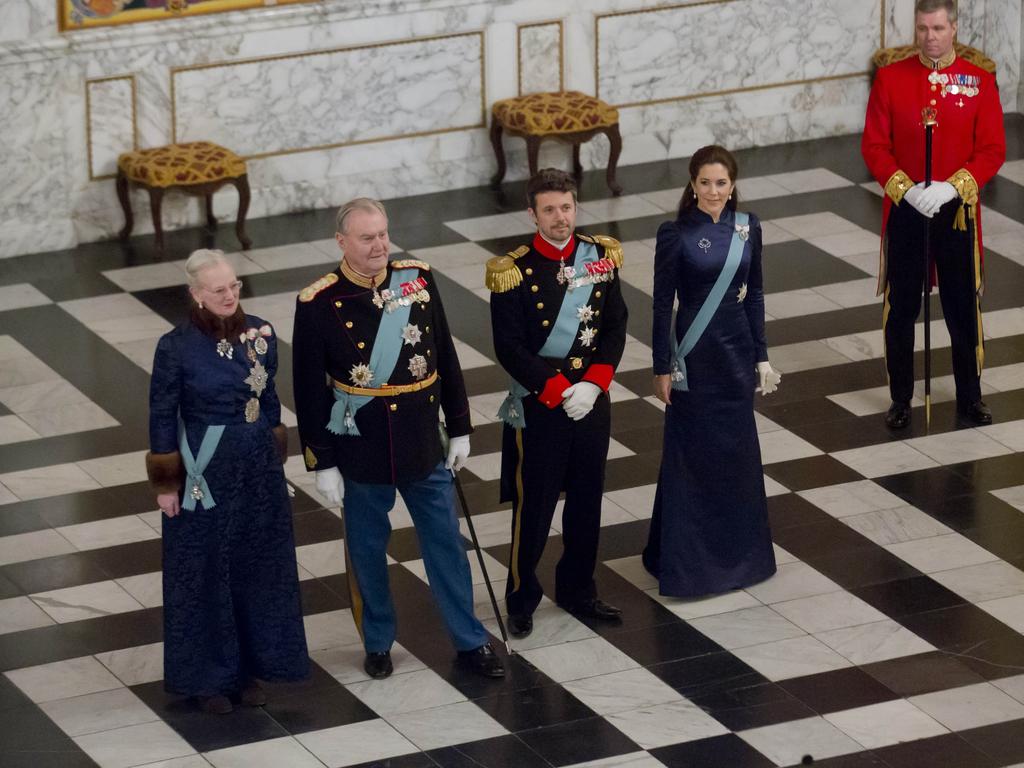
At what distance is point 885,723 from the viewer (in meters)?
6.47

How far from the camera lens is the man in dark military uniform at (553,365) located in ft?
22.1

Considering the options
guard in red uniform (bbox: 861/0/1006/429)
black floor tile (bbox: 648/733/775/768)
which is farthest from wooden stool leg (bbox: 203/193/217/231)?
black floor tile (bbox: 648/733/775/768)

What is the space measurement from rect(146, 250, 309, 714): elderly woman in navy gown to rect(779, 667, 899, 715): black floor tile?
4.84 feet

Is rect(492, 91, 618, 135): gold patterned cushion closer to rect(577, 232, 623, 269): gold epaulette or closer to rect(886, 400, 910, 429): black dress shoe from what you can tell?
rect(886, 400, 910, 429): black dress shoe

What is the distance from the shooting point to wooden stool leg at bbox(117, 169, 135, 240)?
A: 11.0 m

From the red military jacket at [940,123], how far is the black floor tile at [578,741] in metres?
2.94

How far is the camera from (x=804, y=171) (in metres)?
12.3

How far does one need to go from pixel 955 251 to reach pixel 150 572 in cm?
333

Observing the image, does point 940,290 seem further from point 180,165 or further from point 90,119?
point 90,119

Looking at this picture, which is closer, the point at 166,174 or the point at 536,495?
the point at 536,495

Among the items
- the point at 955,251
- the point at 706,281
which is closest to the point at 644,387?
the point at 955,251

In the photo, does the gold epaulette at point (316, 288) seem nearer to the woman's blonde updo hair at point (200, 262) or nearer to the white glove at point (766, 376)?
the woman's blonde updo hair at point (200, 262)

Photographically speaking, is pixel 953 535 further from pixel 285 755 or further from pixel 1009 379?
pixel 285 755

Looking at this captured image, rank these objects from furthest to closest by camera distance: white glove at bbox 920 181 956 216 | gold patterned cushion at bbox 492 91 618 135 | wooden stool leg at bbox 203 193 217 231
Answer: gold patterned cushion at bbox 492 91 618 135, wooden stool leg at bbox 203 193 217 231, white glove at bbox 920 181 956 216
